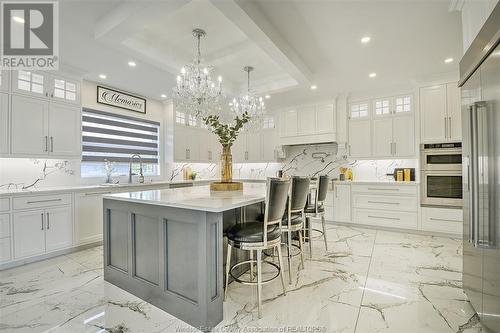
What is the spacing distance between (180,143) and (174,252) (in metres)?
3.79

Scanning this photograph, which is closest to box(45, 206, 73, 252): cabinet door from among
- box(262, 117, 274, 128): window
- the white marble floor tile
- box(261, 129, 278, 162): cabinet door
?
the white marble floor tile

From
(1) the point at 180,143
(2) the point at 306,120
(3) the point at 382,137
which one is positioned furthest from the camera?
(2) the point at 306,120

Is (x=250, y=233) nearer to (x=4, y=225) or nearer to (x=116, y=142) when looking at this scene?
(x=4, y=225)

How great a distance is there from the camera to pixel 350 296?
7.13 feet

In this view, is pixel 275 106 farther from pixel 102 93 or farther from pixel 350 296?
pixel 350 296

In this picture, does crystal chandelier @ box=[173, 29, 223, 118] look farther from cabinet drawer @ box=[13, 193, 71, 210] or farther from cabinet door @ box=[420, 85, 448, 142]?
cabinet door @ box=[420, 85, 448, 142]

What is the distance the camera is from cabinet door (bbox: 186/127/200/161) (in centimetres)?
555

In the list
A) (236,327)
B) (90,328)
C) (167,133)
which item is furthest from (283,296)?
(167,133)

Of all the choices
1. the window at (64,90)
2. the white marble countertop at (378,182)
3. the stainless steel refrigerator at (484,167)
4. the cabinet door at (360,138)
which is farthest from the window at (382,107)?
the window at (64,90)

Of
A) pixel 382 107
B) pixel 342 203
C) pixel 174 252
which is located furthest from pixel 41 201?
pixel 382 107

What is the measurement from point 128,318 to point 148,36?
118 inches

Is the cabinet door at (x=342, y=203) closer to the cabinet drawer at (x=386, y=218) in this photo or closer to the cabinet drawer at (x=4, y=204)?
the cabinet drawer at (x=386, y=218)

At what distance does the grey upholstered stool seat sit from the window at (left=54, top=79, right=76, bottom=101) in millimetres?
3386

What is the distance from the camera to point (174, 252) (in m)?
1.91
